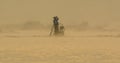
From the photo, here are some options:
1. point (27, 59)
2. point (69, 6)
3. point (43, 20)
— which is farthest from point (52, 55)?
point (69, 6)

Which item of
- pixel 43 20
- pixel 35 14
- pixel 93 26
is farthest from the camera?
pixel 35 14

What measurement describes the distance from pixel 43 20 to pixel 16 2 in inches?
348

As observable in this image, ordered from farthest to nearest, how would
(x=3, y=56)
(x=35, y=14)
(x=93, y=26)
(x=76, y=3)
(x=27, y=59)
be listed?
(x=76, y=3)
(x=35, y=14)
(x=93, y=26)
(x=3, y=56)
(x=27, y=59)

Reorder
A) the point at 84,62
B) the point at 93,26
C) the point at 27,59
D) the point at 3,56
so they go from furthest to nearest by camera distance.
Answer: the point at 93,26
the point at 3,56
the point at 27,59
the point at 84,62

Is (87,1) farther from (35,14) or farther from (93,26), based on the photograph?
(93,26)

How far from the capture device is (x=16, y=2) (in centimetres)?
5266

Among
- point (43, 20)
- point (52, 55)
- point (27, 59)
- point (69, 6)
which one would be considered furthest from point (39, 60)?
point (69, 6)

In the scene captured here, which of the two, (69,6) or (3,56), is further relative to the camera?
(69,6)

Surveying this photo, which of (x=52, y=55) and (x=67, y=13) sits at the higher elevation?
(x=67, y=13)

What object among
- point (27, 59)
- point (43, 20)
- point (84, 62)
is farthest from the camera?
point (43, 20)

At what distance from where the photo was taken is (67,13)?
161ft

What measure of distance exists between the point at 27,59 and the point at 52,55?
1.24m

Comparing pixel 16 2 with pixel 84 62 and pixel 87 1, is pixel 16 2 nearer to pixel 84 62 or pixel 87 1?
pixel 87 1

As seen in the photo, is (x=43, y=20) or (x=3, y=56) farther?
(x=43, y=20)
